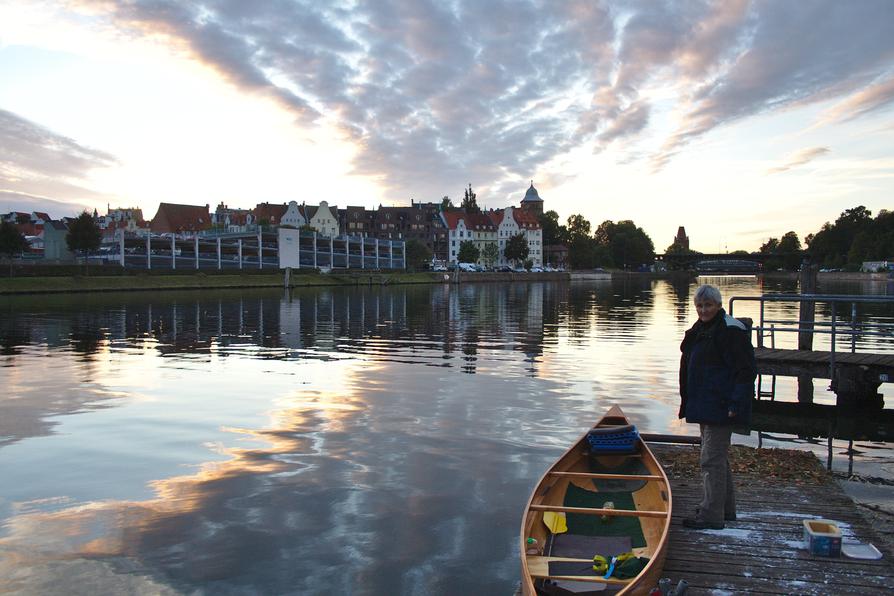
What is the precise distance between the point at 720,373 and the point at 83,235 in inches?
4189

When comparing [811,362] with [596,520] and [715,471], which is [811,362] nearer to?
[715,471]

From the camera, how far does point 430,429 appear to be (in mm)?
16500

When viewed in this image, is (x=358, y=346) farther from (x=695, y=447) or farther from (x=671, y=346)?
(x=695, y=447)

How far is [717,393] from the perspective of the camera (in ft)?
27.7

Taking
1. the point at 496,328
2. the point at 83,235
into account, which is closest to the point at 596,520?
the point at 496,328

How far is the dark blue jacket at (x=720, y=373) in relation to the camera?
8258 millimetres

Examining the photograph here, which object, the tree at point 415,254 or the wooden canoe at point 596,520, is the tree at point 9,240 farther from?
the wooden canoe at point 596,520

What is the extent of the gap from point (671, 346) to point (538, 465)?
22884 mm

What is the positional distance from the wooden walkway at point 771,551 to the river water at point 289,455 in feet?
7.49

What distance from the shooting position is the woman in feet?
27.2

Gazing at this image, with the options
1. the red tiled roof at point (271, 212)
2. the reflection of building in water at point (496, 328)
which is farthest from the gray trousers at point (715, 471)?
the red tiled roof at point (271, 212)

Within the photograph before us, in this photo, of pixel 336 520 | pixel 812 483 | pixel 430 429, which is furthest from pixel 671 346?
pixel 336 520

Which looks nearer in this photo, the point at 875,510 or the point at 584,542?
the point at 584,542

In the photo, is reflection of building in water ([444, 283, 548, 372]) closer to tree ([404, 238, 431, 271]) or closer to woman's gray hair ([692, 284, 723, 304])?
woman's gray hair ([692, 284, 723, 304])
